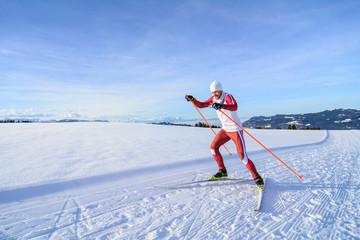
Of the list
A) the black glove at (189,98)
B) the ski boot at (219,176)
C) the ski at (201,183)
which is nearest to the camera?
the ski at (201,183)

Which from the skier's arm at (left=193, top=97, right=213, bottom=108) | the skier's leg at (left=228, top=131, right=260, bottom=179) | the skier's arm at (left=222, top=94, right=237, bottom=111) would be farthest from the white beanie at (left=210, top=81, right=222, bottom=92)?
the skier's leg at (left=228, top=131, right=260, bottom=179)

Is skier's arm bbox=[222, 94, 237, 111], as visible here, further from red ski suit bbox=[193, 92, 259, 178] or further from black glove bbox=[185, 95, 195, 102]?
black glove bbox=[185, 95, 195, 102]

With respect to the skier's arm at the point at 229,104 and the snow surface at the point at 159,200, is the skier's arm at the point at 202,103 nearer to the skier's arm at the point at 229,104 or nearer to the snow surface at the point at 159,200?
the skier's arm at the point at 229,104

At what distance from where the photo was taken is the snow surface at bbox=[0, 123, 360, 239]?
260 centimetres

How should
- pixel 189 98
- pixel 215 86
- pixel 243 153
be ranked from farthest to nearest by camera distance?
pixel 189 98, pixel 215 86, pixel 243 153

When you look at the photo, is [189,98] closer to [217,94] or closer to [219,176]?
[217,94]

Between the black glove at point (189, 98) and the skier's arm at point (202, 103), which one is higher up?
the black glove at point (189, 98)

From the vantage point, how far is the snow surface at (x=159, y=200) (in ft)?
8.52

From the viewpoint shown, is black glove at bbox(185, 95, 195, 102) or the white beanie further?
black glove at bbox(185, 95, 195, 102)

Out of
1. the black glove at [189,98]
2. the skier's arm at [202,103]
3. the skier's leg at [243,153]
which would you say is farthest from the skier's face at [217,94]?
the skier's leg at [243,153]

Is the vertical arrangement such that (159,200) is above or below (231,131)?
below

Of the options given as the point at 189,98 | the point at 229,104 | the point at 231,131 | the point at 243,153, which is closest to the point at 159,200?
the point at 243,153

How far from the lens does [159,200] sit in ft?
11.4

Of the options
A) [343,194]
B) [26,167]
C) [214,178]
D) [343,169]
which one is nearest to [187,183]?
[214,178]
